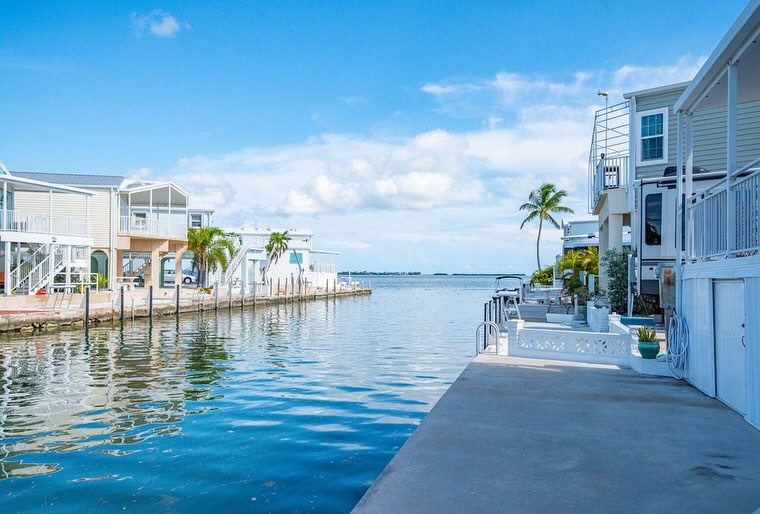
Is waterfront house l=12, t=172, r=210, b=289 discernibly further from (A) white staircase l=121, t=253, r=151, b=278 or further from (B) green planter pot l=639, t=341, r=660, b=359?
(B) green planter pot l=639, t=341, r=660, b=359

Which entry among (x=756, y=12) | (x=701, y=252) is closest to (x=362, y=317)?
(x=701, y=252)

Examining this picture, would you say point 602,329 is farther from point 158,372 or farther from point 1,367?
point 1,367

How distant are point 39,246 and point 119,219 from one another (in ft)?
22.9

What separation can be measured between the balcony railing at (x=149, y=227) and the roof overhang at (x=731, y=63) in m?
34.1

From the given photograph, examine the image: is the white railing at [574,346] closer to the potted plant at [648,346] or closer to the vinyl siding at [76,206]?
the potted plant at [648,346]

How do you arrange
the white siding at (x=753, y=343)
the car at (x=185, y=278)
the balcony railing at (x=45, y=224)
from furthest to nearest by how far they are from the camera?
the car at (x=185, y=278)
the balcony railing at (x=45, y=224)
the white siding at (x=753, y=343)

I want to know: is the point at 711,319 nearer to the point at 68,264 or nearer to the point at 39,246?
the point at 68,264

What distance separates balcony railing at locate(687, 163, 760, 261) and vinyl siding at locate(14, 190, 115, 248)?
111ft

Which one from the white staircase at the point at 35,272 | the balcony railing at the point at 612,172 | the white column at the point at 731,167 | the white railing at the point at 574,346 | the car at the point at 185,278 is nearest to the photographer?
the white column at the point at 731,167

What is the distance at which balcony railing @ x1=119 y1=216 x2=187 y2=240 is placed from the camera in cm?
3806

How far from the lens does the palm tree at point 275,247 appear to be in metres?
56.2

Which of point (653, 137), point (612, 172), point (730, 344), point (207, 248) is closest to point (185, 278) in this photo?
point (207, 248)

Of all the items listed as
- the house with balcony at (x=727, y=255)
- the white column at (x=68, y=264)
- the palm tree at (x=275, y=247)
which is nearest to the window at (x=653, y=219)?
the house with balcony at (x=727, y=255)

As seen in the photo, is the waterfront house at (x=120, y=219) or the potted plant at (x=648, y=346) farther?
the waterfront house at (x=120, y=219)
